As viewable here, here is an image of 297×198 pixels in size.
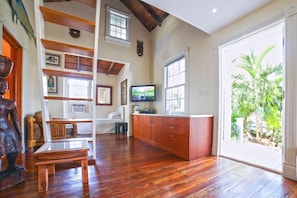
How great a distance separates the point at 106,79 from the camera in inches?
260

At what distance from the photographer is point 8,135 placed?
1479 millimetres

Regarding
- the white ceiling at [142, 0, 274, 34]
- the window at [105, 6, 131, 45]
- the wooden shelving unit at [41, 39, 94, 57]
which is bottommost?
the wooden shelving unit at [41, 39, 94, 57]

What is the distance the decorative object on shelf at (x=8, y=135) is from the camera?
144cm

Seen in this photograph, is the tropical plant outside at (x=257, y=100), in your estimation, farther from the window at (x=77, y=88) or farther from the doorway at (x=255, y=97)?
the window at (x=77, y=88)

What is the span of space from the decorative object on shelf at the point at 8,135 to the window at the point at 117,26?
3159 millimetres

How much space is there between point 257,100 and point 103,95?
18.0 feet

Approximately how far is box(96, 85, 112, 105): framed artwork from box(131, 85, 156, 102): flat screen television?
2443 mm

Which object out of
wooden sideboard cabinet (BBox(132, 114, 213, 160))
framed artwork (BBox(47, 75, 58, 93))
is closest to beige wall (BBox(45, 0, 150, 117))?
framed artwork (BBox(47, 75, 58, 93))

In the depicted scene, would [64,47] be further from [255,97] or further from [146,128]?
[255,97]

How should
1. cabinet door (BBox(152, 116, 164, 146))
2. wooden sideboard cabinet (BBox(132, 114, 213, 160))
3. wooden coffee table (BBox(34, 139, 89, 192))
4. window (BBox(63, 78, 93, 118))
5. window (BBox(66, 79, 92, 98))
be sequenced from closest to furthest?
wooden coffee table (BBox(34, 139, 89, 192)) < wooden sideboard cabinet (BBox(132, 114, 213, 160)) < cabinet door (BBox(152, 116, 164, 146)) < window (BBox(63, 78, 93, 118)) < window (BBox(66, 79, 92, 98))

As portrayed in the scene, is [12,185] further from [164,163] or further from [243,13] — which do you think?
[243,13]

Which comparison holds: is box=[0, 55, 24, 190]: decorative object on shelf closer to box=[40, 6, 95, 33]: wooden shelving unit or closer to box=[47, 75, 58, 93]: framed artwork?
box=[40, 6, 95, 33]: wooden shelving unit

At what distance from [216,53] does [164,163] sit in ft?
6.92

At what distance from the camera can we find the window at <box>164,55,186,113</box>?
357cm
